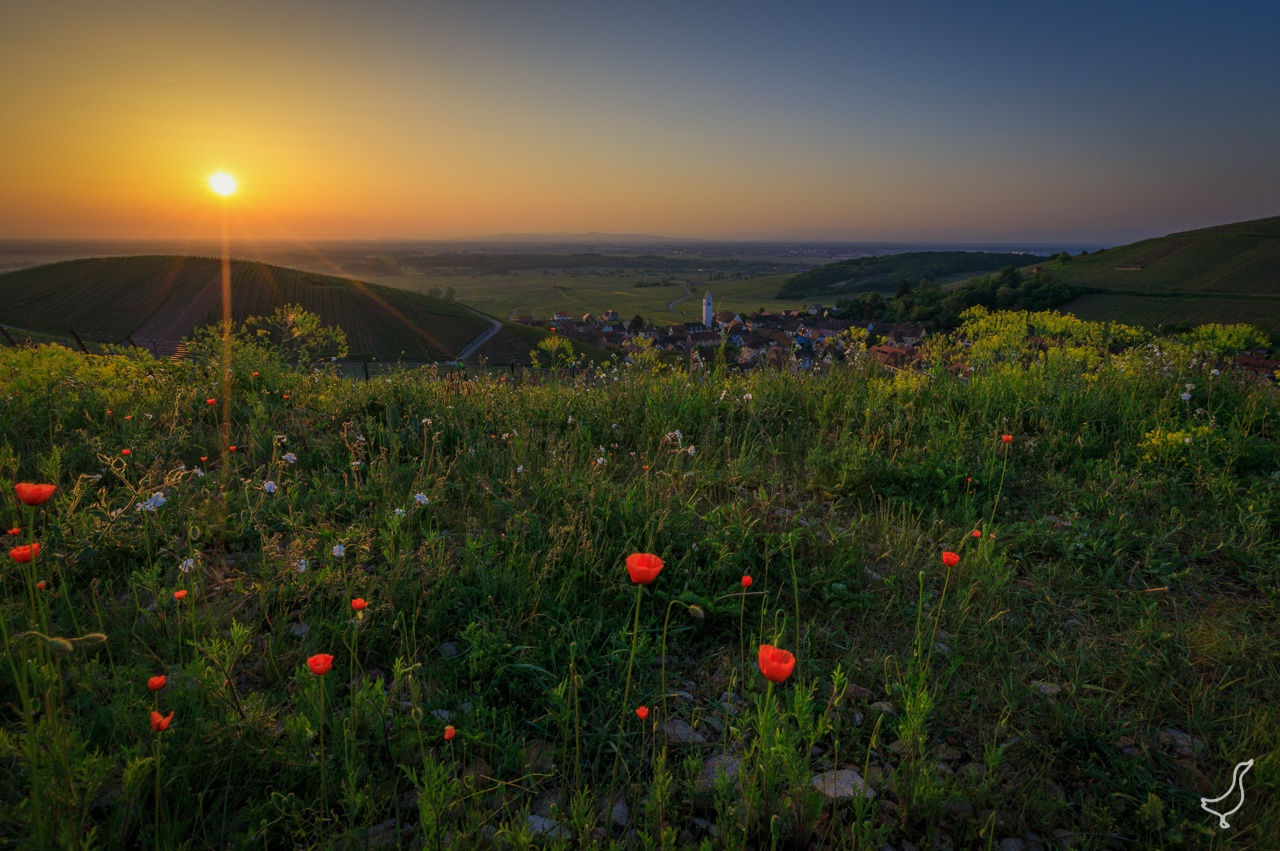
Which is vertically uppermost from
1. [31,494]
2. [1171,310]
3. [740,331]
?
[1171,310]

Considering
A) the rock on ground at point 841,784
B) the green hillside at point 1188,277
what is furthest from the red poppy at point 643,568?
the green hillside at point 1188,277

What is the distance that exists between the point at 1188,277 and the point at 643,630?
83.4 meters

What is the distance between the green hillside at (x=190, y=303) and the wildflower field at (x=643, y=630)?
4917 centimetres

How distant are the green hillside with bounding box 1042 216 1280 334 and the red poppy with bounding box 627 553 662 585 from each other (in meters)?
58.8

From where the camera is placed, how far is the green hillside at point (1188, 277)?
Result: 49812 mm

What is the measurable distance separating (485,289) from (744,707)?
135851mm

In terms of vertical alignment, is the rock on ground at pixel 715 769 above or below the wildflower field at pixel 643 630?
below

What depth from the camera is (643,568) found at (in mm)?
1660

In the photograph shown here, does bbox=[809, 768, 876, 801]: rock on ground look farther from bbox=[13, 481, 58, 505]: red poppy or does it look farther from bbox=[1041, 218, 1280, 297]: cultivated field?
bbox=[1041, 218, 1280, 297]: cultivated field

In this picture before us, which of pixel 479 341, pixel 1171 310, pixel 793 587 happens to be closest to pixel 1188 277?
pixel 1171 310

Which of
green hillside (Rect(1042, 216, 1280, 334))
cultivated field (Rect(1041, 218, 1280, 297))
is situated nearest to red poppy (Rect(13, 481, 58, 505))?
green hillside (Rect(1042, 216, 1280, 334))

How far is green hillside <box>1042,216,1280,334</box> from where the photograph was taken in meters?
49.8

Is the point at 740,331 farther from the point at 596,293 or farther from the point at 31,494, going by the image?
the point at 596,293

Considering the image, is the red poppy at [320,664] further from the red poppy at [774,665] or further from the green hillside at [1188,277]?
the green hillside at [1188,277]
